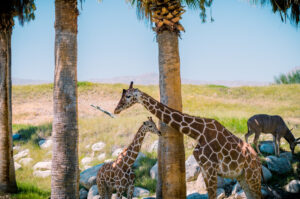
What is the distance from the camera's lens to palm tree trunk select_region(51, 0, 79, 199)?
19.7 feet

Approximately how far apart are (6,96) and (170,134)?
604 centimetres

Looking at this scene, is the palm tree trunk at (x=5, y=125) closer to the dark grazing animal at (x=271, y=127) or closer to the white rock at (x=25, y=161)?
the white rock at (x=25, y=161)

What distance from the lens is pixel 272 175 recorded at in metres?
9.42

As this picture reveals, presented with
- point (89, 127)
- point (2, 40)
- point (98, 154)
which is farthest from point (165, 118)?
point (89, 127)

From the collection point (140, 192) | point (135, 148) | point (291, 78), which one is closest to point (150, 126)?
point (135, 148)

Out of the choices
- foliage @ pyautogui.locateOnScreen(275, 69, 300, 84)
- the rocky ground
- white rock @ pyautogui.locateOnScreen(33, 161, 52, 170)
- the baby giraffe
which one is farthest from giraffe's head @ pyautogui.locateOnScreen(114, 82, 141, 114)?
foliage @ pyautogui.locateOnScreen(275, 69, 300, 84)

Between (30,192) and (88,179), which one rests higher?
(88,179)

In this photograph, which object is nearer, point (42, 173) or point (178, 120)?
point (178, 120)

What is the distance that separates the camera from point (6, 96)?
984 centimetres

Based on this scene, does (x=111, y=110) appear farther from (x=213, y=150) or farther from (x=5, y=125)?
(x=213, y=150)

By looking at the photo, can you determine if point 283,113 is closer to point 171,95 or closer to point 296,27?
point 296,27

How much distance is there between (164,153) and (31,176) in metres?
8.50

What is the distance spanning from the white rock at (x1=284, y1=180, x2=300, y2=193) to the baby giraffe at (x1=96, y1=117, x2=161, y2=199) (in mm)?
4332

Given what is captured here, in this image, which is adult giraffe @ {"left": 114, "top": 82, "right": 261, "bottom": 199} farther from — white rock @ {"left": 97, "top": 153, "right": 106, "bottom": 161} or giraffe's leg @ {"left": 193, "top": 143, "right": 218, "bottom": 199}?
white rock @ {"left": 97, "top": 153, "right": 106, "bottom": 161}
